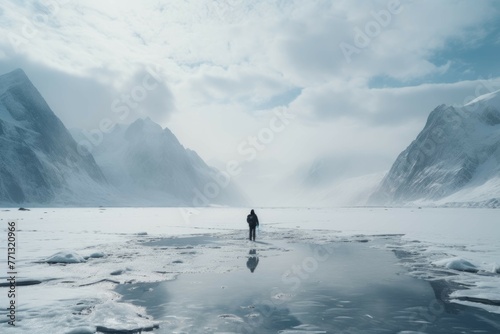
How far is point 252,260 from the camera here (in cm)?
2122

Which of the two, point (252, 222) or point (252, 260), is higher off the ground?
point (252, 222)

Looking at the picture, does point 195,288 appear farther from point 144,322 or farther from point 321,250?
point 321,250

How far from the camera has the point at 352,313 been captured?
1070cm

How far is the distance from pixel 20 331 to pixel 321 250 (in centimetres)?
1971

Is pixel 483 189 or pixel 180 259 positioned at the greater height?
pixel 483 189

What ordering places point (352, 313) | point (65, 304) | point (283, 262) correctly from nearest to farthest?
point (352, 313)
point (65, 304)
point (283, 262)

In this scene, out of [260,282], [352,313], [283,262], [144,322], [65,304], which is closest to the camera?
[144,322]

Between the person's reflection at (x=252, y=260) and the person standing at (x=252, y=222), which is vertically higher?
the person standing at (x=252, y=222)

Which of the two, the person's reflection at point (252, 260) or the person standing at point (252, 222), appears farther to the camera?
the person standing at point (252, 222)

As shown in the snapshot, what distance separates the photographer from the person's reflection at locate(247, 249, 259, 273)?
18833 millimetres

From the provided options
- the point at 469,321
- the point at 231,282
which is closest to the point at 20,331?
the point at 231,282

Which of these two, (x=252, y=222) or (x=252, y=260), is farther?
(x=252, y=222)

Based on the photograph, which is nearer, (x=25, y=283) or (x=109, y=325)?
(x=109, y=325)

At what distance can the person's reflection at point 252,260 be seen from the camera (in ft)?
61.8
